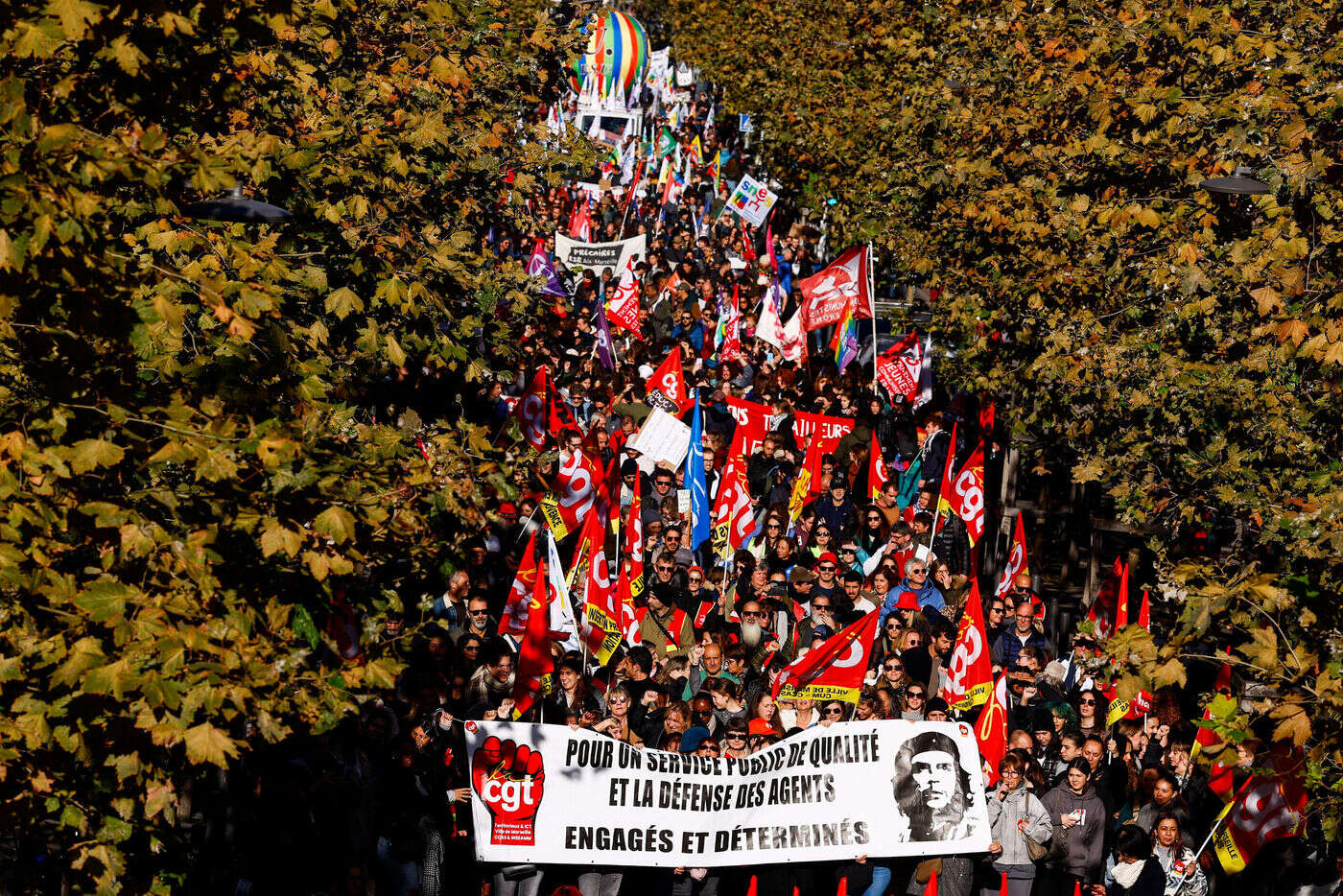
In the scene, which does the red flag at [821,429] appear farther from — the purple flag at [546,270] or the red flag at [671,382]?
the purple flag at [546,270]

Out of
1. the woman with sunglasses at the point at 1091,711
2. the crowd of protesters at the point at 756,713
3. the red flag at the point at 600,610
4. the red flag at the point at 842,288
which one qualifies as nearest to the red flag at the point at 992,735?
the crowd of protesters at the point at 756,713

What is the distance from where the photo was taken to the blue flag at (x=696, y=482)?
1488 centimetres

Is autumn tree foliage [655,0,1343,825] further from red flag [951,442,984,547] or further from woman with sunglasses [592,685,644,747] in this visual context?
woman with sunglasses [592,685,644,747]

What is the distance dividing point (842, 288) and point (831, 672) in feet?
36.5

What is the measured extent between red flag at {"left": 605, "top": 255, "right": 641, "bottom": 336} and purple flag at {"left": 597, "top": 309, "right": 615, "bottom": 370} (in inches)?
29.1

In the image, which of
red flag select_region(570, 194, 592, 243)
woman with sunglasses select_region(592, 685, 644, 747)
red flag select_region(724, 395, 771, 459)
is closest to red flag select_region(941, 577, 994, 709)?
woman with sunglasses select_region(592, 685, 644, 747)

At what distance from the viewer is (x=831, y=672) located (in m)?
10.9

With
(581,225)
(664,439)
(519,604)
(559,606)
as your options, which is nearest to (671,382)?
(664,439)

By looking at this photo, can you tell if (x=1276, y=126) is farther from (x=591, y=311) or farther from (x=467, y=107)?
(x=591, y=311)

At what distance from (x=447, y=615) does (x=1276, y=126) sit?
6.77 meters

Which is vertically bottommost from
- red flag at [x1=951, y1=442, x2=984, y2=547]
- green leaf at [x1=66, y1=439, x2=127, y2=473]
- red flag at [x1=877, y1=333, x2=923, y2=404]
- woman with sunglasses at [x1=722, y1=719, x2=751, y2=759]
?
woman with sunglasses at [x1=722, y1=719, x2=751, y2=759]

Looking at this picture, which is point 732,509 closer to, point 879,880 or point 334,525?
point 879,880

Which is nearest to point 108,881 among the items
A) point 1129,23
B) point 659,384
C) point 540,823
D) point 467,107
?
point 540,823

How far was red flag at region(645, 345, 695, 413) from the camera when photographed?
18.2m
